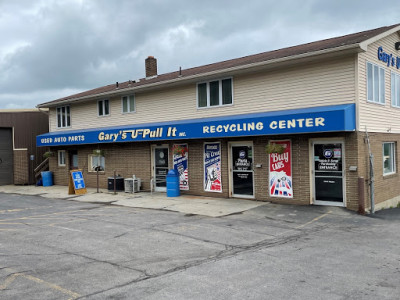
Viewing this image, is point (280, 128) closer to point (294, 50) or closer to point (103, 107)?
point (294, 50)

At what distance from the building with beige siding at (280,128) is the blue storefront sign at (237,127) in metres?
0.03

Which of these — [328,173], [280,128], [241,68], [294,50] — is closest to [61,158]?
[241,68]

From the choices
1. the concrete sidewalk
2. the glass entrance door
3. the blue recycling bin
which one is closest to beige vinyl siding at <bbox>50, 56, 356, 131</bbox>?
the glass entrance door

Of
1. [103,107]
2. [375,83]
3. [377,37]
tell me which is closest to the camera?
[377,37]

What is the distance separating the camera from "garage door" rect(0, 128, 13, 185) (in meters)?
24.6

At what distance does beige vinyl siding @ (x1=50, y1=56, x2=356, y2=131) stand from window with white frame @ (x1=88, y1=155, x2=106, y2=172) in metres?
2.16

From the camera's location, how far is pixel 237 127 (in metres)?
14.0

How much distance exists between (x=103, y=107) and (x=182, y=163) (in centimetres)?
636

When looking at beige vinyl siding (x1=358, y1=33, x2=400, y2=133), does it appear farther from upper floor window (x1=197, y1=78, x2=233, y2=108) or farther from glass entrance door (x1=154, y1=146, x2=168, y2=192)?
glass entrance door (x1=154, y1=146, x2=168, y2=192)

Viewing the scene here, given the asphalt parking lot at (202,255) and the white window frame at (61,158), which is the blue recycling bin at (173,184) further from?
the white window frame at (61,158)

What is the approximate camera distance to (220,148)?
51.8ft

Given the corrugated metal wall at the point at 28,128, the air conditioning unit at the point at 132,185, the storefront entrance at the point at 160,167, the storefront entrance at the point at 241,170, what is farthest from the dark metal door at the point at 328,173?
the corrugated metal wall at the point at 28,128

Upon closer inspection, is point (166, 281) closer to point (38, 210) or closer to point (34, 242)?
point (34, 242)

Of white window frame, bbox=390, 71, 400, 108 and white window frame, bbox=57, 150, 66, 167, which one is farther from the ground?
white window frame, bbox=390, 71, 400, 108
